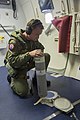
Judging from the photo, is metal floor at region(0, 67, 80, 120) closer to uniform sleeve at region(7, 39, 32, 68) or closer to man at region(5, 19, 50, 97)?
man at region(5, 19, 50, 97)

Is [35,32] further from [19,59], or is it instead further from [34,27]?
[19,59]

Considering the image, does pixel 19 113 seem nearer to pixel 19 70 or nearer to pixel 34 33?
pixel 19 70

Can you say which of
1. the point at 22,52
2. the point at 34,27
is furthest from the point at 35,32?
the point at 22,52

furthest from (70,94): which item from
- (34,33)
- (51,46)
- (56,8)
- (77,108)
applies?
(56,8)

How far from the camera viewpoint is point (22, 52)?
5.95 feet

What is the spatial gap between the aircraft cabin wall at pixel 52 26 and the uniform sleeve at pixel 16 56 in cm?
81

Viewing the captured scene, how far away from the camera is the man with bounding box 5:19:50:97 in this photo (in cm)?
165

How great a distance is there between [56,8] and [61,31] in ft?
1.57

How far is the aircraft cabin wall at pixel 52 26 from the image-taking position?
2.29m

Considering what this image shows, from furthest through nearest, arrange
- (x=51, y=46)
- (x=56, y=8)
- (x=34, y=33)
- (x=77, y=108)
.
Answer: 1. (x=51, y=46)
2. (x=56, y=8)
3. (x=34, y=33)
4. (x=77, y=108)

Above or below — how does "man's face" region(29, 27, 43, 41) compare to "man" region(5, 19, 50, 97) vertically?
above

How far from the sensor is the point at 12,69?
6.16ft

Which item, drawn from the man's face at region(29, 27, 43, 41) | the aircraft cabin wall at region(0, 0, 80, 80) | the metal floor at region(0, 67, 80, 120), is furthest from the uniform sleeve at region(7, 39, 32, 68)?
the aircraft cabin wall at region(0, 0, 80, 80)

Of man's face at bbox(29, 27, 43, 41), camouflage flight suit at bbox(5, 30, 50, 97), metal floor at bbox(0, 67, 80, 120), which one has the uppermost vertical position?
man's face at bbox(29, 27, 43, 41)
